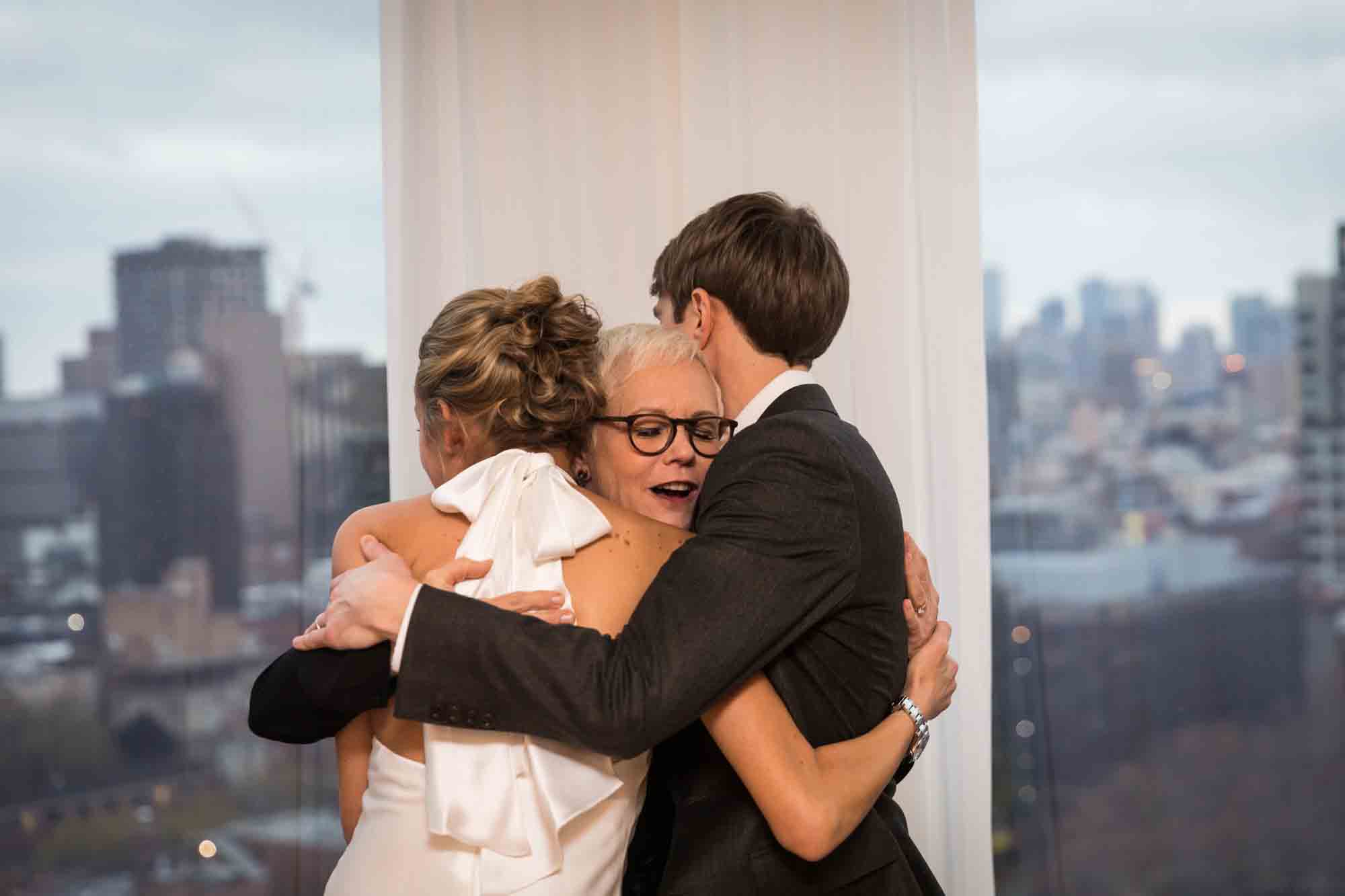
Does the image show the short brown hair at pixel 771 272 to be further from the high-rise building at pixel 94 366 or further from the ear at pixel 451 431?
the high-rise building at pixel 94 366

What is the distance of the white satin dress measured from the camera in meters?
1.62

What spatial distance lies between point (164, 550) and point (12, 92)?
1311mm

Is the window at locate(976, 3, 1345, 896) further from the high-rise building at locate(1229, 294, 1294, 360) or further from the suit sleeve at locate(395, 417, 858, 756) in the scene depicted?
the suit sleeve at locate(395, 417, 858, 756)

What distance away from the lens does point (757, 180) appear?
325cm

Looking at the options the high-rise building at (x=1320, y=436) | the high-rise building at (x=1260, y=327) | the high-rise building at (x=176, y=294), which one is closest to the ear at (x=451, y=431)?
the high-rise building at (x=176, y=294)

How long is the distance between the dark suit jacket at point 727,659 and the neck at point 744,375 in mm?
92

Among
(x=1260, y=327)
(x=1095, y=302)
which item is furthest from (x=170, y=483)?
(x=1260, y=327)

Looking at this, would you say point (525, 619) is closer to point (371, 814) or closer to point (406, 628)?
point (406, 628)

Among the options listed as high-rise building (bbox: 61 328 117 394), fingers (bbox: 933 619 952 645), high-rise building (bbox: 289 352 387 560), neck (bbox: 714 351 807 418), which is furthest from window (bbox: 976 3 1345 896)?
high-rise building (bbox: 61 328 117 394)

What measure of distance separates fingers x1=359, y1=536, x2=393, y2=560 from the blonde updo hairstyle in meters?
0.19

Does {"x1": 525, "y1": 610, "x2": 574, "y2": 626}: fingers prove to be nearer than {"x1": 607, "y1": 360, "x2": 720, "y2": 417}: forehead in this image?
Yes

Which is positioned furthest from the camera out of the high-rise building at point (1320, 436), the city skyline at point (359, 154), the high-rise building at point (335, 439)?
the high-rise building at point (1320, 436)

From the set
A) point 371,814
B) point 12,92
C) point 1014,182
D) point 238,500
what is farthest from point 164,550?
point 1014,182

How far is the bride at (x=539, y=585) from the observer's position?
63.9 inches
